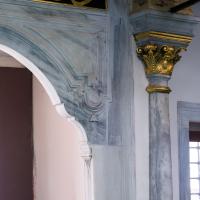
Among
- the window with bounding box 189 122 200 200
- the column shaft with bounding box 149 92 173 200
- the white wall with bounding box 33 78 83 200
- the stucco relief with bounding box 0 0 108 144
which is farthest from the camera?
the window with bounding box 189 122 200 200

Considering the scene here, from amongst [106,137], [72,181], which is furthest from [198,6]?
[72,181]

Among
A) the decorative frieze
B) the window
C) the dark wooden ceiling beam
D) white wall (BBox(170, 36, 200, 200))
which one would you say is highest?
the decorative frieze

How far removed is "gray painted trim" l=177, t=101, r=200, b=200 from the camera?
18.8ft

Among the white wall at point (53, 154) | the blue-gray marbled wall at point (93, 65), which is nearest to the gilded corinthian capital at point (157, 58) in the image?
the blue-gray marbled wall at point (93, 65)

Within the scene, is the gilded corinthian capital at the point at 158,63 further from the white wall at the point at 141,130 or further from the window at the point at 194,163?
the window at the point at 194,163

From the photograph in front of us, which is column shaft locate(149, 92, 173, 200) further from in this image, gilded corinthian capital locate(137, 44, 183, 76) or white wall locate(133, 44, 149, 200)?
gilded corinthian capital locate(137, 44, 183, 76)

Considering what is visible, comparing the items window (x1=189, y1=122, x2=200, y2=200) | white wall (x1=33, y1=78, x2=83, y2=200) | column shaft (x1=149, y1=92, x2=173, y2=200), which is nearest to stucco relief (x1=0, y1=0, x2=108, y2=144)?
column shaft (x1=149, y1=92, x2=173, y2=200)

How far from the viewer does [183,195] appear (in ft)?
18.9

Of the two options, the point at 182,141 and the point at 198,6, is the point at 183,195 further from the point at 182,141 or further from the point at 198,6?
the point at 198,6

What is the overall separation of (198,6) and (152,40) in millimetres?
921

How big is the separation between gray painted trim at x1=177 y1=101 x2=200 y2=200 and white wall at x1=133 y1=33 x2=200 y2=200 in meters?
0.05

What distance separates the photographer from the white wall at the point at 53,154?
235 inches

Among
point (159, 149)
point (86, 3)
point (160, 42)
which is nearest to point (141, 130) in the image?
point (159, 149)

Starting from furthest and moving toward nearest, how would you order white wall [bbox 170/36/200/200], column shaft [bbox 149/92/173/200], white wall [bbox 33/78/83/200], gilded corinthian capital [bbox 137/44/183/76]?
1. white wall [bbox 33/78/83/200]
2. white wall [bbox 170/36/200/200]
3. gilded corinthian capital [bbox 137/44/183/76]
4. column shaft [bbox 149/92/173/200]
